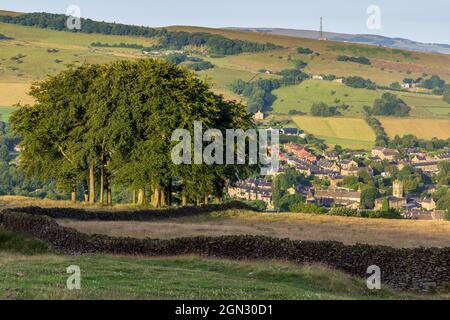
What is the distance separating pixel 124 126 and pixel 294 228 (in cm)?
2592

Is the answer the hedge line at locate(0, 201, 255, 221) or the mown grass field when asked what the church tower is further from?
the mown grass field

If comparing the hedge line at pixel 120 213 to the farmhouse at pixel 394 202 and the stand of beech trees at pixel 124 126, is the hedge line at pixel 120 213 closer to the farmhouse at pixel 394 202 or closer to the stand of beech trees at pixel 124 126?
the stand of beech trees at pixel 124 126

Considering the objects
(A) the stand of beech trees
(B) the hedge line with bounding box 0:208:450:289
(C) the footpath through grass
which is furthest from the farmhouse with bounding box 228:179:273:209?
(C) the footpath through grass

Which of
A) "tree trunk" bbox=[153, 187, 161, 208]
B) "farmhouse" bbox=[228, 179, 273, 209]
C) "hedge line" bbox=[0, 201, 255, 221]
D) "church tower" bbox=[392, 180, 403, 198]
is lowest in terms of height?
"church tower" bbox=[392, 180, 403, 198]

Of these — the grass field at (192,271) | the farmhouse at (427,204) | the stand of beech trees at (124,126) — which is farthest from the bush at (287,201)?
the grass field at (192,271)

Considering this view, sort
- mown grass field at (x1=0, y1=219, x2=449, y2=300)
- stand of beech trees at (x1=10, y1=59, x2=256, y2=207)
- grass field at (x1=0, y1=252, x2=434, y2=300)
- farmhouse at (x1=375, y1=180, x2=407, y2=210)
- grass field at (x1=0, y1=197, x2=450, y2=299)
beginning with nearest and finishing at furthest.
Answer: grass field at (x1=0, y1=252, x2=434, y2=300) < mown grass field at (x1=0, y1=219, x2=449, y2=300) < grass field at (x1=0, y1=197, x2=450, y2=299) < stand of beech trees at (x1=10, y1=59, x2=256, y2=207) < farmhouse at (x1=375, y1=180, x2=407, y2=210)

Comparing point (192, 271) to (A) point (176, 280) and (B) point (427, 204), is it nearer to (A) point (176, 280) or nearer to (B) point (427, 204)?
(A) point (176, 280)

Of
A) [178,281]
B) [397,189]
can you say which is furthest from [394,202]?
[178,281]

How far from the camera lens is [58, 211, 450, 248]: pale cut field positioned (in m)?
48.0

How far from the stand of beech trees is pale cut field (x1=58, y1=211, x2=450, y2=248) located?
37.8 ft

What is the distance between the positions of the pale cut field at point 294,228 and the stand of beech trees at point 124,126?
37.8 ft

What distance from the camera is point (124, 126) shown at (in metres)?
77.2
